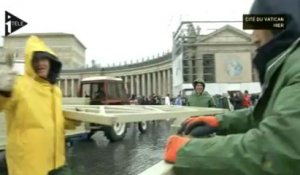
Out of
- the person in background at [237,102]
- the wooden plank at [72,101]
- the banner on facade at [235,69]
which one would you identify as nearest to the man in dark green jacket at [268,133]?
the wooden plank at [72,101]

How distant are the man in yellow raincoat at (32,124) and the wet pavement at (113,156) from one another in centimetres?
459

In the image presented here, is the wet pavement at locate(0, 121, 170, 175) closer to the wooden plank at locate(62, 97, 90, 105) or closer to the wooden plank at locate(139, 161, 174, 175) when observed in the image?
the wooden plank at locate(62, 97, 90, 105)

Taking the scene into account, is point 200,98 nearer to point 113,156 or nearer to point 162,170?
point 113,156

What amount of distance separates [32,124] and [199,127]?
7.16 ft

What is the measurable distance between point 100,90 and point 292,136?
16.7m

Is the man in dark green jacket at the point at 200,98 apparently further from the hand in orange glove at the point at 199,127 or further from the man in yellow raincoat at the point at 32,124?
the hand in orange glove at the point at 199,127

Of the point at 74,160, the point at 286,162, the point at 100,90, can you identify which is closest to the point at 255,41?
the point at 286,162

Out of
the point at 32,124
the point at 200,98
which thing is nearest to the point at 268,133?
the point at 32,124

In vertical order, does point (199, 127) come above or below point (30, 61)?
below

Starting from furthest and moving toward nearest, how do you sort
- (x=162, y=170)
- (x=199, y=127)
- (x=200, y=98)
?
(x=200, y=98) < (x=199, y=127) < (x=162, y=170)

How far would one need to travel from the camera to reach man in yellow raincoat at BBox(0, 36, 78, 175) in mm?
3701

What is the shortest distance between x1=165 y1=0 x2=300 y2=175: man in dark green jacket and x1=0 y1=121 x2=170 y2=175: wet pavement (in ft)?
23.8

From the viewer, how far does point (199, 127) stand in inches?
70.0

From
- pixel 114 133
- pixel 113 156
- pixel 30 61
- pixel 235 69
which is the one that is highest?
pixel 235 69
